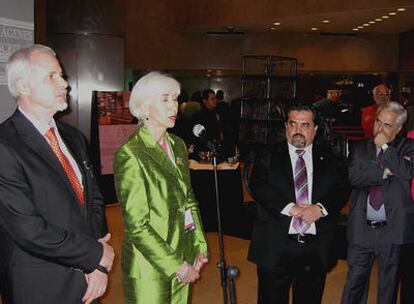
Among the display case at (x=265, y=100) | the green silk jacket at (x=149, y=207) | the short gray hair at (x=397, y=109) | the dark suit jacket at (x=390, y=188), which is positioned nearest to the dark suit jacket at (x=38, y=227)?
the green silk jacket at (x=149, y=207)

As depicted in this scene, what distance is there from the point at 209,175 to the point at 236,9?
23.7 feet

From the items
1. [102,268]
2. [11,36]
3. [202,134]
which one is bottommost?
[102,268]

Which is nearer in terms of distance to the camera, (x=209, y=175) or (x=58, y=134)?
(x=58, y=134)

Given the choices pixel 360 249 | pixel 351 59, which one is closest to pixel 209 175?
pixel 360 249

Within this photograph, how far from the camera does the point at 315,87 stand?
17.3 metres

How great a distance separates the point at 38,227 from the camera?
2.08 meters

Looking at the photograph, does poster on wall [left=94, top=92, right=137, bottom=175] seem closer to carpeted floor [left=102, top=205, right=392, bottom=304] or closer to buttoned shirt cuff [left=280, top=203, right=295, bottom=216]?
carpeted floor [left=102, top=205, right=392, bottom=304]

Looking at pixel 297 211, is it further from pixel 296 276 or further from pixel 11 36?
pixel 11 36

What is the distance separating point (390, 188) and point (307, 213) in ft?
2.47

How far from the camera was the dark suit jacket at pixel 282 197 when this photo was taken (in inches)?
127

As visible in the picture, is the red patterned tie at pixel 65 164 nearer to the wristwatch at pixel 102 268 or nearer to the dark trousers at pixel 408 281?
the wristwatch at pixel 102 268

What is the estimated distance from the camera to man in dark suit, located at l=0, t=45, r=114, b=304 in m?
2.09

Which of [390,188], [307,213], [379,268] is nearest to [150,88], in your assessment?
[307,213]

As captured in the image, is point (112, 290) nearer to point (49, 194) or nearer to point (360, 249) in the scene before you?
point (360, 249)
